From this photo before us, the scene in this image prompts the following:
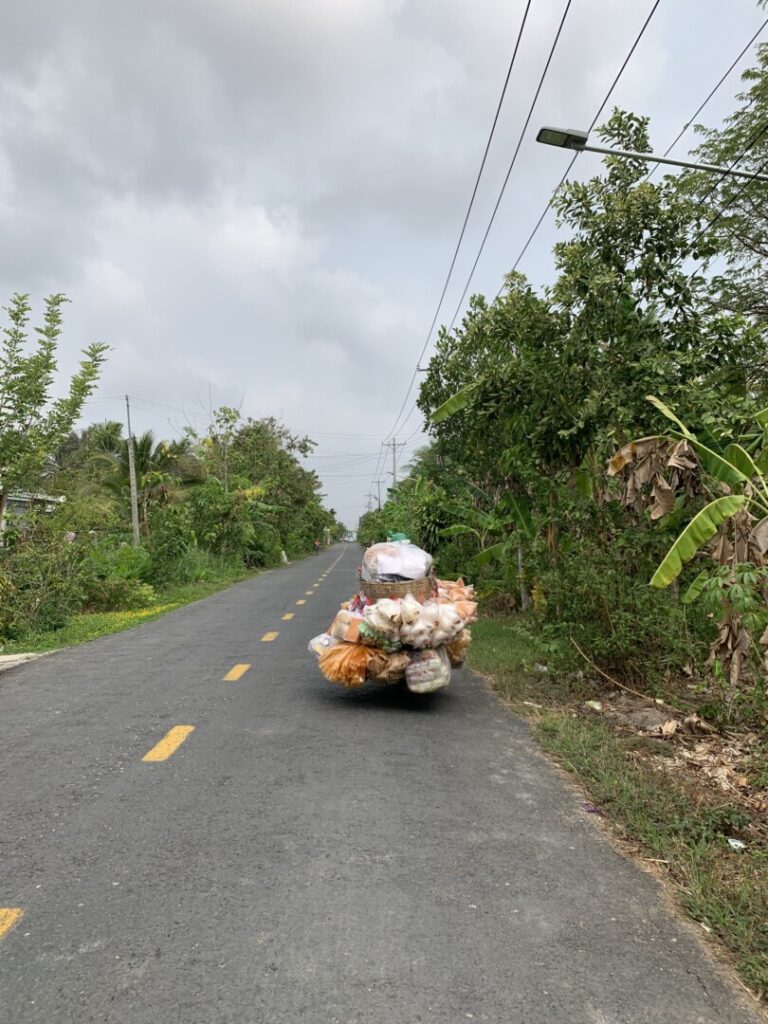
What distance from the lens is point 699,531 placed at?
5.39 metres

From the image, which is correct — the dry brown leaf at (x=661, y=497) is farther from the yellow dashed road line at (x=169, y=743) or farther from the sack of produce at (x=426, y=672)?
the yellow dashed road line at (x=169, y=743)

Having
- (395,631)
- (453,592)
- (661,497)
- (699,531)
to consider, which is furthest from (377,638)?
(699,531)

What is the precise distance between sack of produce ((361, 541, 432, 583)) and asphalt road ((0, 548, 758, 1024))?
1387mm

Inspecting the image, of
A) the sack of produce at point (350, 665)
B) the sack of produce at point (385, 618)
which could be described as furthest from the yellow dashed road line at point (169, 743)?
the sack of produce at point (385, 618)

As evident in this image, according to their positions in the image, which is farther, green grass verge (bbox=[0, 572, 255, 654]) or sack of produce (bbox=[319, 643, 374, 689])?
green grass verge (bbox=[0, 572, 255, 654])

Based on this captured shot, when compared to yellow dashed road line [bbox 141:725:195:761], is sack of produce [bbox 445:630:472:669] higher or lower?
higher

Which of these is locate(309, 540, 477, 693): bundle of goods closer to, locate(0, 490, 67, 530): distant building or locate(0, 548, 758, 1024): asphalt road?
locate(0, 548, 758, 1024): asphalt road

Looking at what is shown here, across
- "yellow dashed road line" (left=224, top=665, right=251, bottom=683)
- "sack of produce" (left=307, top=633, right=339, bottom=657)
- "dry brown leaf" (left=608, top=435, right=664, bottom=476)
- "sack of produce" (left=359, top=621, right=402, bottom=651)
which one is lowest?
"yellow dashed road line" (left=224, top=665, right=251, bottom=683)

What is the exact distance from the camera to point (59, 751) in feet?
18.7

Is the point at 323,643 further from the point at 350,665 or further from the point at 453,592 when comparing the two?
the point at 453,592

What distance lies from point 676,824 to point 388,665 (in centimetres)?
320

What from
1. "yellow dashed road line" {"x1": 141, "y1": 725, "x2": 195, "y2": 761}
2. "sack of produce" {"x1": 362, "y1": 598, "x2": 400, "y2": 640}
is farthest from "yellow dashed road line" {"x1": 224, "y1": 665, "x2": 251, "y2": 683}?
"sack of produce" {"x1": 362, "y1": 598, "x2": 400, "y2": 640}

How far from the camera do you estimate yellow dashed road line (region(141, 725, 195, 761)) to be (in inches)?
216

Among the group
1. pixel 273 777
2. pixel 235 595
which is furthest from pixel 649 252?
pixel 235 595
